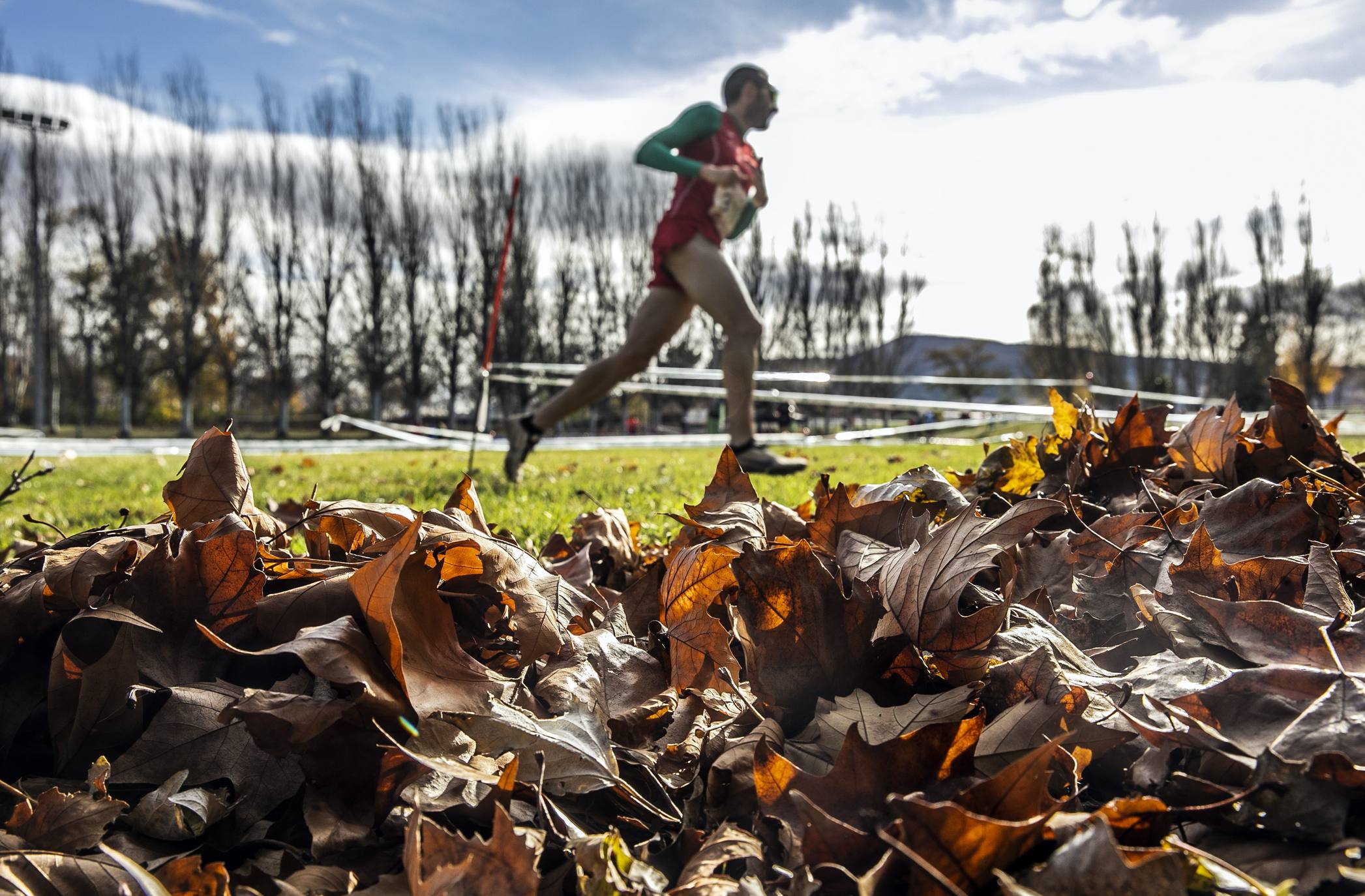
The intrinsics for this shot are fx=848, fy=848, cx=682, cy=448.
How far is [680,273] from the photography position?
451cm

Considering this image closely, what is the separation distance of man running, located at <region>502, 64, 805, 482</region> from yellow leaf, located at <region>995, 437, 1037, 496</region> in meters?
2.85

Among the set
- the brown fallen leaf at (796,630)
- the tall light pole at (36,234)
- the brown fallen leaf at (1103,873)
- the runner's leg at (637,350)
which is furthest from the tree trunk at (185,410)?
the brown fallen leaf at (1103,873)

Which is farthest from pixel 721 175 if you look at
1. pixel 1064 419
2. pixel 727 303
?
pixel 1064 419

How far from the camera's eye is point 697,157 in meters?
4.71

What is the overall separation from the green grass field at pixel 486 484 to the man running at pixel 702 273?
0.38m

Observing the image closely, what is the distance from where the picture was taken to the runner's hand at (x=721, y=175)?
14.1 ft

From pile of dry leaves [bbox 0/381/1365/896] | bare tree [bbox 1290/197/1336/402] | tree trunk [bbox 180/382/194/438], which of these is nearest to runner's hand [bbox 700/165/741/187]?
pile of dry leaves [bbox 0/381/1365/896]

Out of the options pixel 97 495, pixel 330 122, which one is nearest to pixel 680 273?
pixel 97 495

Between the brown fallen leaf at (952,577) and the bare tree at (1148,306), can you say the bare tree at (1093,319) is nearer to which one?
the bare tree at (1148,306)

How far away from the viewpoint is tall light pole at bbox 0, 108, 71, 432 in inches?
930

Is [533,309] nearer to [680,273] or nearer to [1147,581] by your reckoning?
[680,273]

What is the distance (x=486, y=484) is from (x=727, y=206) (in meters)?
1.96

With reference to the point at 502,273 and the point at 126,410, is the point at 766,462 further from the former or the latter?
the point at 126,410

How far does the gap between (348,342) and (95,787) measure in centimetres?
3767
